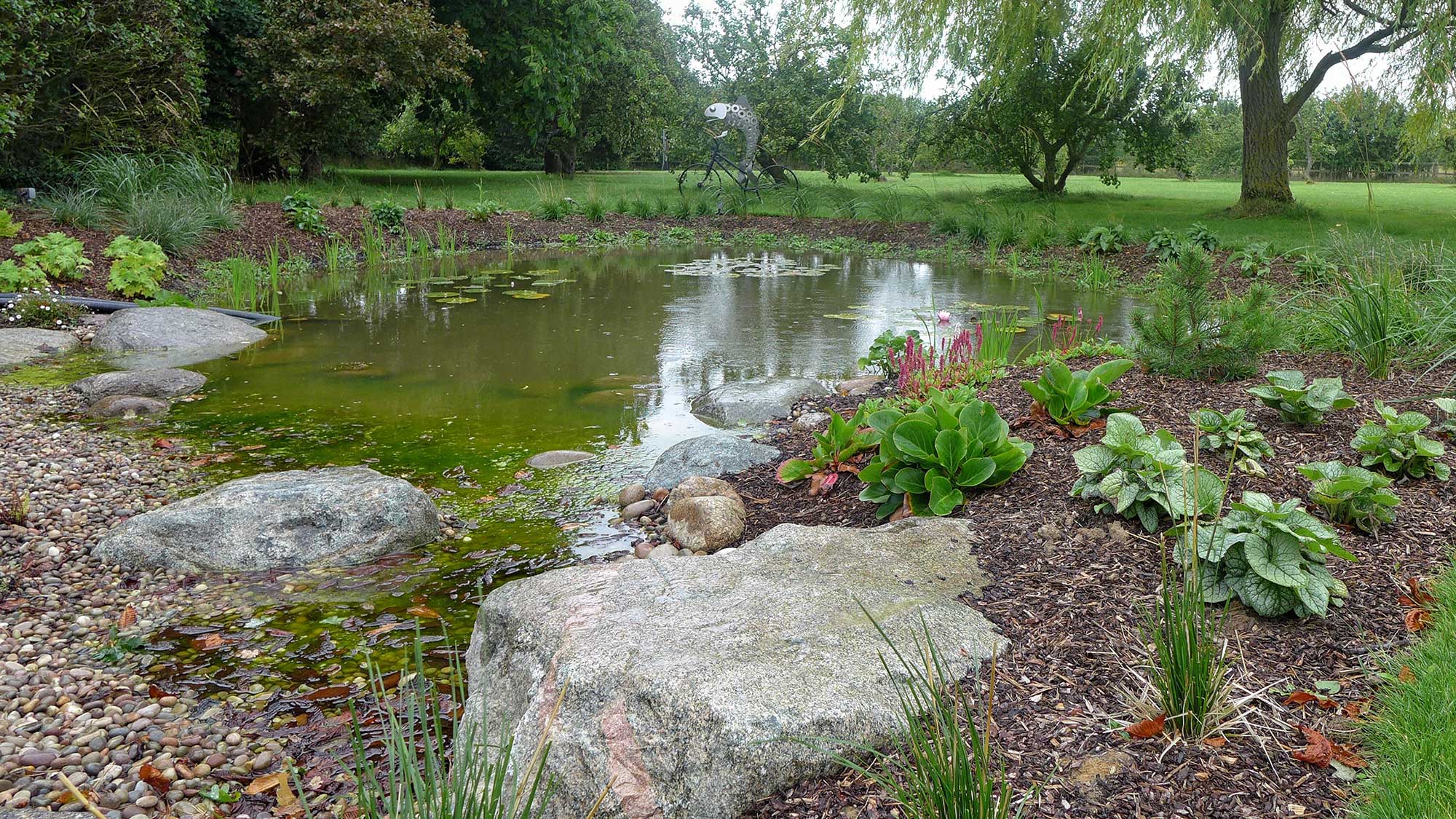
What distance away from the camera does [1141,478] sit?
2.90 metres

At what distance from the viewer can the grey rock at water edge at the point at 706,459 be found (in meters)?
4.43

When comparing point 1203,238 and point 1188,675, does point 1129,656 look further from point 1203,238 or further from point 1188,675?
point 1203,238

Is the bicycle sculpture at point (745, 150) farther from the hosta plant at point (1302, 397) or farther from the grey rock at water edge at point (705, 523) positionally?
the hosta plant at point (1302, 397)

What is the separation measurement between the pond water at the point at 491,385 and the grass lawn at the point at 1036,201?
12.6 feet

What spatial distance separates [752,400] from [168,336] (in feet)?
15.2

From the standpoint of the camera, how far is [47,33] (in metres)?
9.97

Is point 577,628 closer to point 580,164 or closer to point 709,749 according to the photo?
point 709,749

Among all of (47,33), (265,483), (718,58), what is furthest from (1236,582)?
(718,58)

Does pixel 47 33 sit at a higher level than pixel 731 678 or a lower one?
higher

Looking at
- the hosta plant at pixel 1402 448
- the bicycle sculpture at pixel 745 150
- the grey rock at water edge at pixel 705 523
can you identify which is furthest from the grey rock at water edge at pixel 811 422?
the bicycle sculpture at pixel 745 150

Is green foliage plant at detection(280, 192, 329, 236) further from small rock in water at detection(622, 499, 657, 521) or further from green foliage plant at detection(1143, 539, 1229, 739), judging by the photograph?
green foliage plant at detection(1143, 539, 1229, 739)

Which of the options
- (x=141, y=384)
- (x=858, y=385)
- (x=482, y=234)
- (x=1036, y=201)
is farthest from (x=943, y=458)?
(x=1036, y=201)

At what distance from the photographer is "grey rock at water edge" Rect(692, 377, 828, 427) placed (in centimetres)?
562

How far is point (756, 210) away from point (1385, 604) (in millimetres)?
16514
